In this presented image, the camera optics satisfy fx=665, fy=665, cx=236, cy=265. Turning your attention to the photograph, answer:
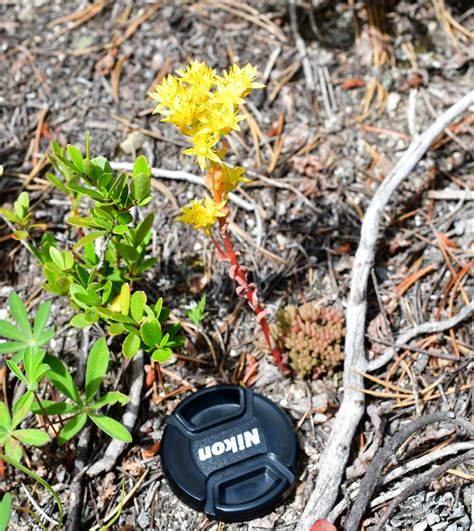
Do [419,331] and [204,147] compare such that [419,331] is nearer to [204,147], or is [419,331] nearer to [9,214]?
[204,147]

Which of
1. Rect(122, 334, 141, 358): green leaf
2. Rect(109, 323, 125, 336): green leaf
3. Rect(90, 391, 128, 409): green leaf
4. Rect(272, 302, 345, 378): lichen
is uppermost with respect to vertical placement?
Rect(109, 323, 125, 336): green leaf

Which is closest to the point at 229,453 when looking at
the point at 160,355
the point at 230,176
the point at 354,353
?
the point at 160,355

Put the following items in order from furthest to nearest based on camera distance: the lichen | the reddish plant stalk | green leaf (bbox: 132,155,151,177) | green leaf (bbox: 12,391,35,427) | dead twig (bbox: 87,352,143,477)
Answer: the lichen < dead twig (bbox: 87,352,143,477) < green leaf (bbox: 132,155,151,177) < the reddish plant stalk < green leaf (bbox: 12,391,35,427)

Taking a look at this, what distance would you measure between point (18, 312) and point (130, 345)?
0.63m

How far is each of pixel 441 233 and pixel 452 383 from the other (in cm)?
86

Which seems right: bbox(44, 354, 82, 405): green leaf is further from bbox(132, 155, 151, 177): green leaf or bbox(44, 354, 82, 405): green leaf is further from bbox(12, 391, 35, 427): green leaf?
bbox(132, 155, 151, 177): green leaf

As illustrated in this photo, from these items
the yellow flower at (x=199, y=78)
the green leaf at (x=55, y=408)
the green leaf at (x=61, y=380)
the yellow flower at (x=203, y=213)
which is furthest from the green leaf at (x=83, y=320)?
the yellow flower at (x=199, y=78)

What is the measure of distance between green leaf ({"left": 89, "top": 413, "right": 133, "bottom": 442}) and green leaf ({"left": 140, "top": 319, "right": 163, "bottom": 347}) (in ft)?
1.19

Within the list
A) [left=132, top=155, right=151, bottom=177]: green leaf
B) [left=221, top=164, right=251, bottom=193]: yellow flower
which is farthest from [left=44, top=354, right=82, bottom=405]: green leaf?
[left=221, top=164, right=251, bottom=193]: yellow flower

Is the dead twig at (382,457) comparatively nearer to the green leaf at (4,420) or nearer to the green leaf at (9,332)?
the green leaf at (4,420)

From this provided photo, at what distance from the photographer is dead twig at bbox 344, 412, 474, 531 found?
2.68 metres

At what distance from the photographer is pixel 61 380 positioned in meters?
2.89

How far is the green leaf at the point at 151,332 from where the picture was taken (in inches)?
105

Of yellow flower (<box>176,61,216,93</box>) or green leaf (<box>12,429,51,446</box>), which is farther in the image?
green leaf (<box>12,429,51,446</box>)
